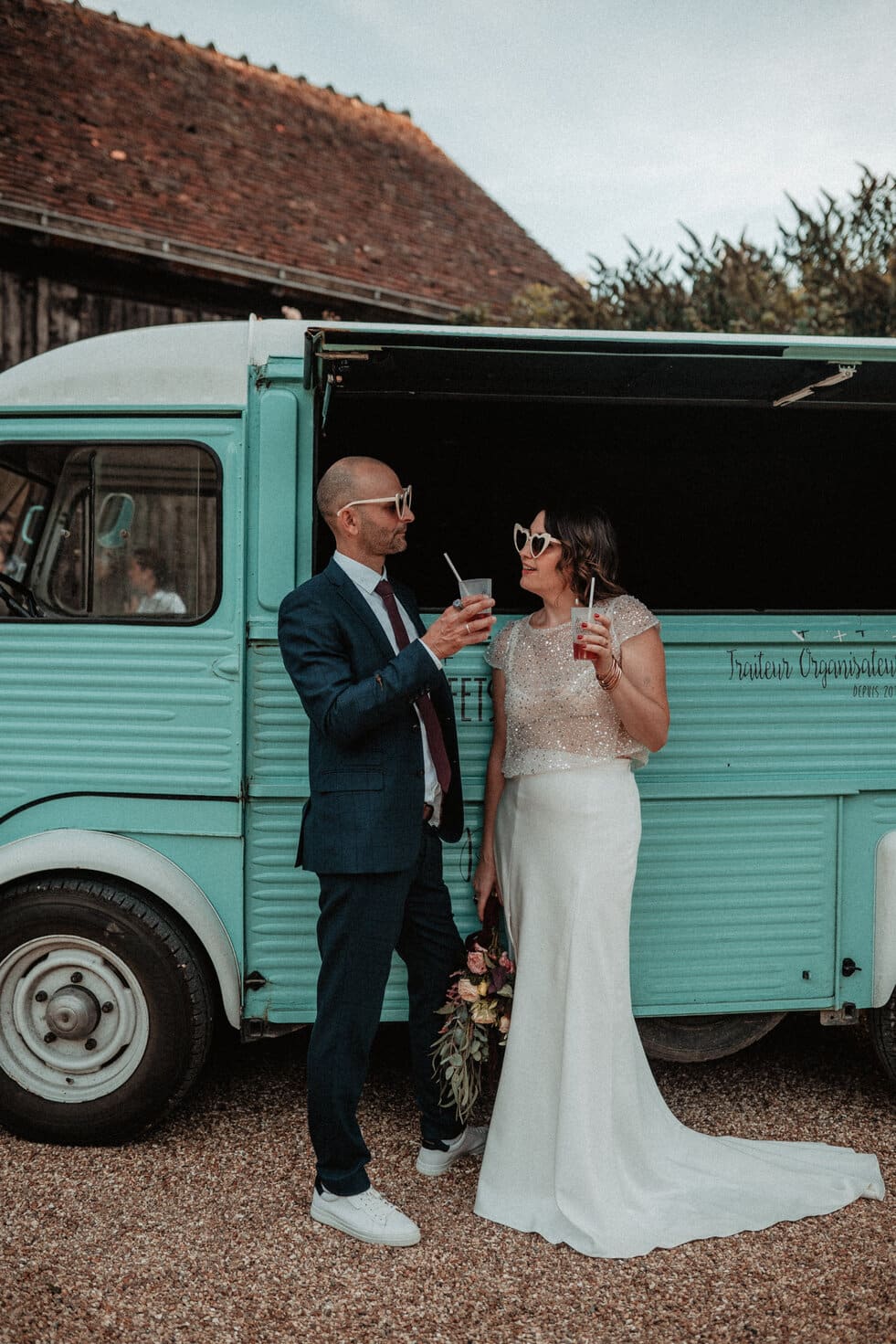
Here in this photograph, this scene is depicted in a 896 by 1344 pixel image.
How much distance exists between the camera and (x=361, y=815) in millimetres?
2838

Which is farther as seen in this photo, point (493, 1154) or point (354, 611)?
point (493, 1154)

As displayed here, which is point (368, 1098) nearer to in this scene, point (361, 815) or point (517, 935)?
point (517, 935)

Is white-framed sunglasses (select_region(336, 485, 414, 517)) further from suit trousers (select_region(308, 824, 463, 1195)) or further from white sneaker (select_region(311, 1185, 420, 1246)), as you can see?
white sneaker (select_region(311, 1185, 420, 1246))

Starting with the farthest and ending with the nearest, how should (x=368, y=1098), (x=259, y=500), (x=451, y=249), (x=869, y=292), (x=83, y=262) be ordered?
(x=451, y=249)
(x=83, y=262)
(x=869, y=292)
(x=368, y=1098)
(x=259, y=500)

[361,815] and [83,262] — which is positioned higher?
[83,262]

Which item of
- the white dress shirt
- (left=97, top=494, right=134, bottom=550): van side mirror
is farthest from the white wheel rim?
(left=97, top=494, right=134, bottom=550): van side mirror

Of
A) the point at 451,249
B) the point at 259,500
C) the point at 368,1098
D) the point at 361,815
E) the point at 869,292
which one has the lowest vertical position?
the point at 368,1098

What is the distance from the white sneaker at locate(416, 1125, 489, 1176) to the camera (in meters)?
3.27

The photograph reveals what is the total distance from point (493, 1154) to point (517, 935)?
0.64 meters

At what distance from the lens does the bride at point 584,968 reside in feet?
9.73

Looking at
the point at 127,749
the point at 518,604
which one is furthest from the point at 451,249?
the point at 127,749

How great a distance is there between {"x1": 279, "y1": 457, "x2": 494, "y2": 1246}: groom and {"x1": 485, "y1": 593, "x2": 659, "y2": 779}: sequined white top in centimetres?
30

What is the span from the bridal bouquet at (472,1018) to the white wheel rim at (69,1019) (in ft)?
3.18

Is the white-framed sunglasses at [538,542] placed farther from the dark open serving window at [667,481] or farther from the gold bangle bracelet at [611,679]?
the dark open serving window at [667,481]
